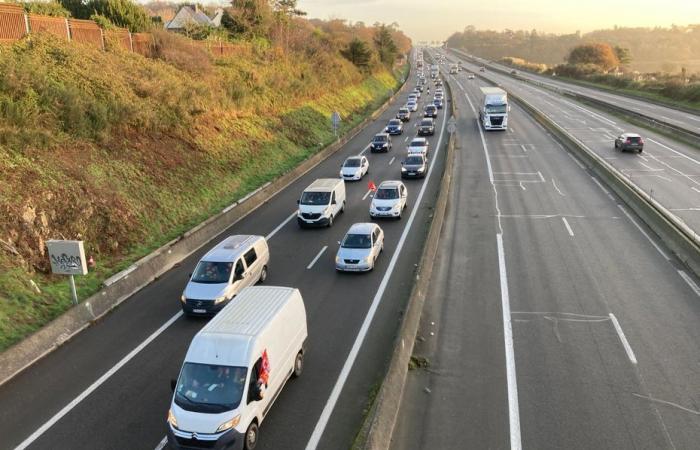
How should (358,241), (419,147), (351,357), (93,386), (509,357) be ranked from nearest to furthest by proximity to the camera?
(93,386), (509,357), (351,357), (358,241), (419,147)

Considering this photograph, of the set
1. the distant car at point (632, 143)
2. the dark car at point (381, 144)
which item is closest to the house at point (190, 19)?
the dark car at point (381, 144)

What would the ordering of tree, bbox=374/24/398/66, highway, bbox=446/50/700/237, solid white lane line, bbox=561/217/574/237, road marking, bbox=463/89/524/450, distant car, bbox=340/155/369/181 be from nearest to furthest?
road marking, bbox=463/89/524/450
solid white lane line, bbox=561/217/574/237
highway, bbox=446/50/700/237
distant car, bbox=340/155/369/181
tree, bbox=374/24/398/66

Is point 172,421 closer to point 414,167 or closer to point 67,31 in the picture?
point 414,167

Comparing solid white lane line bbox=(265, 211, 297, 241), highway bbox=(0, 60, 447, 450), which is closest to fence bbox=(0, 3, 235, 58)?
highway bbox=(0, 60, 447, 450)

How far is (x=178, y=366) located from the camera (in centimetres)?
1423

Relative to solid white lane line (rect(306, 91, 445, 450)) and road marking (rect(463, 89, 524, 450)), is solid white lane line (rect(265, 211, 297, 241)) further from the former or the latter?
road marking (rect(463, 89, 524, 450))

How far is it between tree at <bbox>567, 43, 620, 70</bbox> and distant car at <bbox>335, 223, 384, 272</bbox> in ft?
471

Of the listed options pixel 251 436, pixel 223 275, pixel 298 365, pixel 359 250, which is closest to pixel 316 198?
pixel 359 250

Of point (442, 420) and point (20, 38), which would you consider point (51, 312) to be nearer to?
point (442, 420)

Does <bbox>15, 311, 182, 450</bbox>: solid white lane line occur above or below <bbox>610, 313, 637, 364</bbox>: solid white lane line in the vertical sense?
below

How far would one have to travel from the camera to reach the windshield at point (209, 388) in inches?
417

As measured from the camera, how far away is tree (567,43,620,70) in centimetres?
14288

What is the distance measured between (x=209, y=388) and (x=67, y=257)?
8821 mm

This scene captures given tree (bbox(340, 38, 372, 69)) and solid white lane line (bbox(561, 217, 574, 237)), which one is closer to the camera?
solid white lane line (bbox(561, 217, 574, 237))
